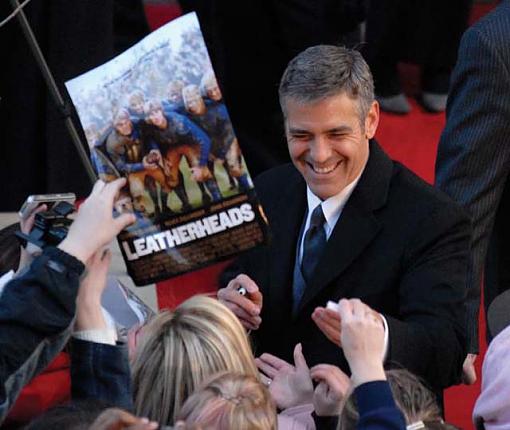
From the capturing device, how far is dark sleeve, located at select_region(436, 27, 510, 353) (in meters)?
3.19

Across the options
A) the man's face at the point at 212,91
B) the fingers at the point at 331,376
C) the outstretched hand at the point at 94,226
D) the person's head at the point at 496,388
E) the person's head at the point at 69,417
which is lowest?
the person's head at the point at 496,388

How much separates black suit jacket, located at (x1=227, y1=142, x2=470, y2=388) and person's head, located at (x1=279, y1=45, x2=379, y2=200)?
0.07 m

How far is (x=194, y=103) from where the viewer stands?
2.43m

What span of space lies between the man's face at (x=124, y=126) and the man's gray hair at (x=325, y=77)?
0.42 meters

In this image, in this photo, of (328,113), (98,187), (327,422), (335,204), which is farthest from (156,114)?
(327,422)

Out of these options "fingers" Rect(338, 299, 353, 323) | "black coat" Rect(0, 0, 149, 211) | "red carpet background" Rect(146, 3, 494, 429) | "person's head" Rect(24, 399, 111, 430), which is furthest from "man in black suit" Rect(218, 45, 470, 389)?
"black coat" Rect(0, 0, 149, 211)

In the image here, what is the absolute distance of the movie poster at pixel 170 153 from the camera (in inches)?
95.4

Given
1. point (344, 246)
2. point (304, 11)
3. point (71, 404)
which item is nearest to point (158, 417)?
point (71, 404)

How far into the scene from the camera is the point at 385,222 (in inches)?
110

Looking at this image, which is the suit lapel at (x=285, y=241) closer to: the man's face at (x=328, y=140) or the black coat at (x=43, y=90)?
the man's face at (x=328, y=140)

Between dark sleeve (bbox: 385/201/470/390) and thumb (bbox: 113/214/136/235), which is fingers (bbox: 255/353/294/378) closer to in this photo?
dark sleeve (bbox: 385/201/470/390)

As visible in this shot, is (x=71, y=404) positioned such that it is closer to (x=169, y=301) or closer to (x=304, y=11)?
(x=169, y=301)

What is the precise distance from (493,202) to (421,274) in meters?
0.57

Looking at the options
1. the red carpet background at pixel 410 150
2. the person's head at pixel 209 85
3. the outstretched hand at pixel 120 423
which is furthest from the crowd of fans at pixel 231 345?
the red carpet background at pixel 410 150
